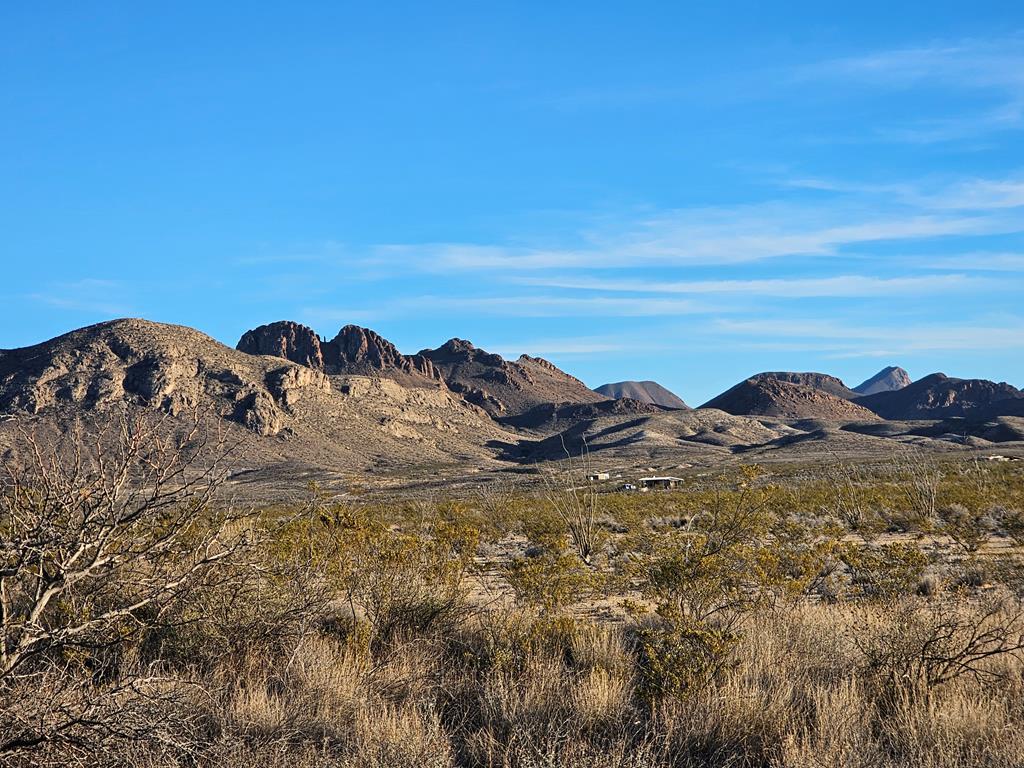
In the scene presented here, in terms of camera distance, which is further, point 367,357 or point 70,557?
point 367,357

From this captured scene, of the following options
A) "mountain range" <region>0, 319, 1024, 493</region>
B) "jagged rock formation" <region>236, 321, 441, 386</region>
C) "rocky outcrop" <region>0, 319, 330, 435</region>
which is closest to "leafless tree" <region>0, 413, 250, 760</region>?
"mountain range" <region>0, 319, 1024, 493</region>

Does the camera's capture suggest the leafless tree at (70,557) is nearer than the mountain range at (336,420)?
Yes

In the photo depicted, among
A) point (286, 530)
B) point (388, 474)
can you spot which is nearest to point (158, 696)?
point (286, 530)

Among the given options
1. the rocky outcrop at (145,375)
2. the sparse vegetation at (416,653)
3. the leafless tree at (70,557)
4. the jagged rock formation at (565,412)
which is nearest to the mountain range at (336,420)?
the rocky outcrop at (145,375)

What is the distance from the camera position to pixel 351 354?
189375 mm

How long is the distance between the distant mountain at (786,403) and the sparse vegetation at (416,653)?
17392 cm

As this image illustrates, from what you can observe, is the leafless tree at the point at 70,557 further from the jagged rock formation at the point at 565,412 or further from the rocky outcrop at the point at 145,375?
the jagged rock formation at the point at 565,412

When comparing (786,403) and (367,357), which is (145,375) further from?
(786,403)

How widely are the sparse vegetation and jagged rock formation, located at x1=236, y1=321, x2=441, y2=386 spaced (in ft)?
559

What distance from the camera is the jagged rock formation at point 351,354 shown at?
183 m

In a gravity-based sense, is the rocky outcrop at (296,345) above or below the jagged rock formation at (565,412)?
above

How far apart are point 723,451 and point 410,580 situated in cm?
9919

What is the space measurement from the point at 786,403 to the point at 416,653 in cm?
18591

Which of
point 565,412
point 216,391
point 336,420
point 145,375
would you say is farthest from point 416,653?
point 565,412
